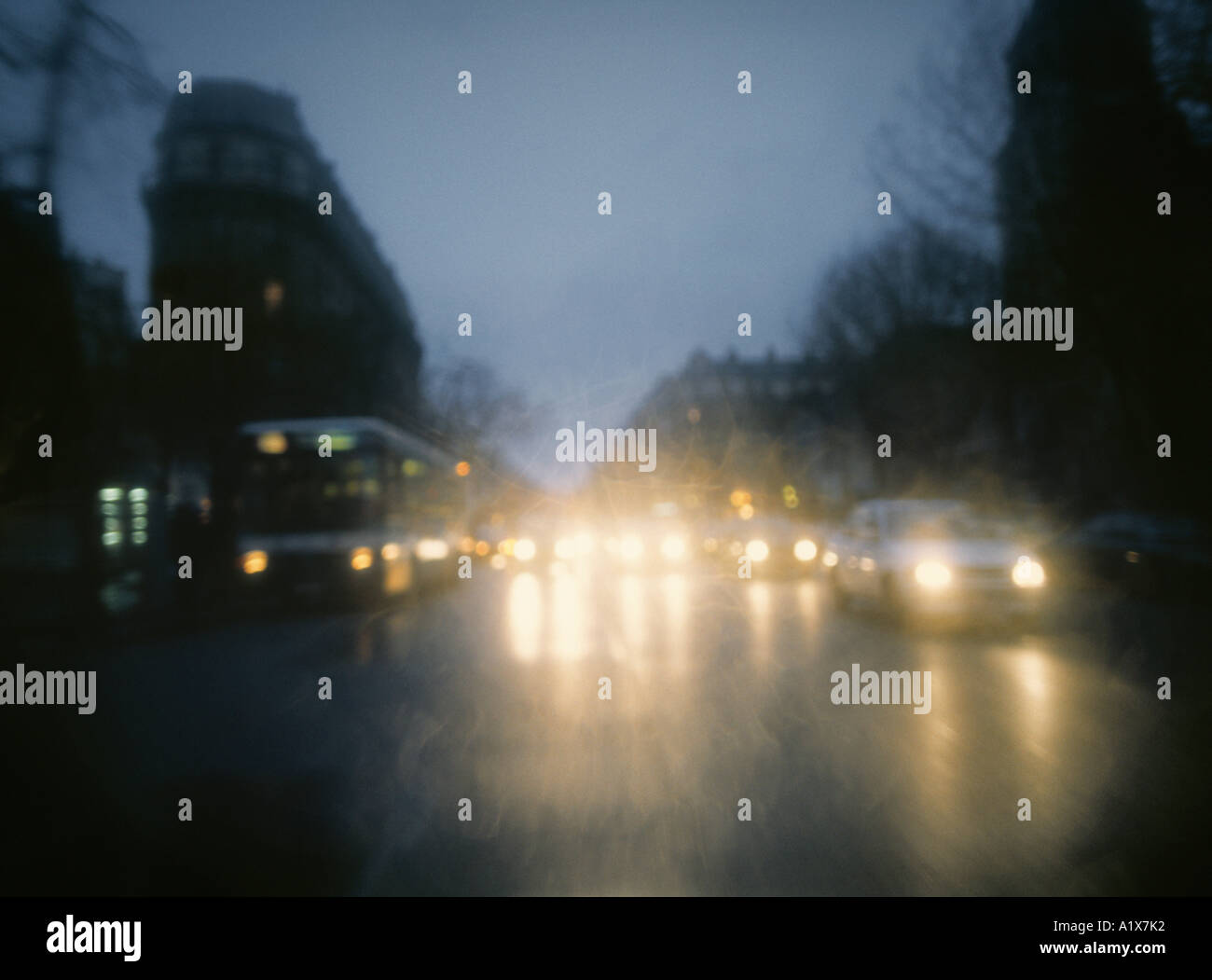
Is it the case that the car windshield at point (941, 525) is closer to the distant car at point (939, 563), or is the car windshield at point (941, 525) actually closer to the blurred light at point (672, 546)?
the distant car at point (939, 563)

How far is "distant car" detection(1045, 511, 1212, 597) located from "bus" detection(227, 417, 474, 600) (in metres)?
14.1

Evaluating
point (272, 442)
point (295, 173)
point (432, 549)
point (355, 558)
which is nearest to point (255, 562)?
point (355, 558)

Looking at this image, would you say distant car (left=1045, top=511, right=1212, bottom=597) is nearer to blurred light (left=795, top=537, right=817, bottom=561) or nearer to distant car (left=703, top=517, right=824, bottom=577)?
blurred light (left=795, top=537, right=817, bottom=561)

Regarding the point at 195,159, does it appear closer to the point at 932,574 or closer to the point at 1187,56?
the point at 1187,56

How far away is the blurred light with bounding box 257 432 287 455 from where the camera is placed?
1642 cm

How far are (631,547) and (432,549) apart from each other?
11.7 m

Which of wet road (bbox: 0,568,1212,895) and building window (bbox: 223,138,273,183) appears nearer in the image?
wet road (bbox: 0,568,1212,895)

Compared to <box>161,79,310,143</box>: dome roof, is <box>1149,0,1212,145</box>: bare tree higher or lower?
lower

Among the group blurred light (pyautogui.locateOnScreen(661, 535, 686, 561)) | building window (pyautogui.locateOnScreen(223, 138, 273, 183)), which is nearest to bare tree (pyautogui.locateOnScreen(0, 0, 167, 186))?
blurred light (pyautogui.locateOnScreen(661, 535, 686, 561))

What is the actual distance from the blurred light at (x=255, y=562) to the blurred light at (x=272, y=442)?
6.43 ft

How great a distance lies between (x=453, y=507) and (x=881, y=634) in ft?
47.2
